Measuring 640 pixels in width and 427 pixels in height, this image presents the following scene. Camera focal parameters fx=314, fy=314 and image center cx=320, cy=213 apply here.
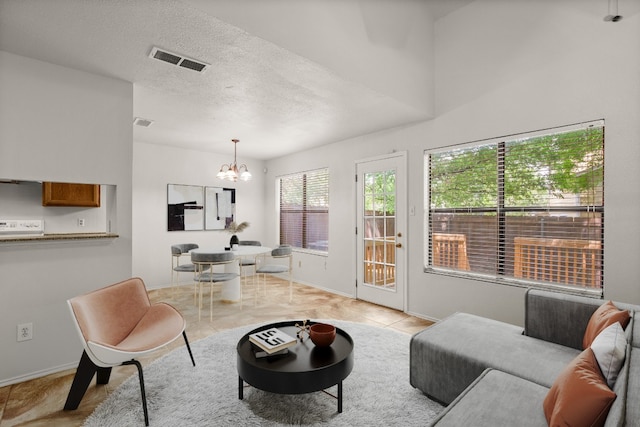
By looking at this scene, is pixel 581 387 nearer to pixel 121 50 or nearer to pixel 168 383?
pixel 168 383

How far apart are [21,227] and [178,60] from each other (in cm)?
207

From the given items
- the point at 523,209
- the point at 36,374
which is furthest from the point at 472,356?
the point at 36,374

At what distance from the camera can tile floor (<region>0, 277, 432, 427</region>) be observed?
205 cm

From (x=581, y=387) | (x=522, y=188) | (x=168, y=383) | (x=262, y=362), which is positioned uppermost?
(x=522, y=188)

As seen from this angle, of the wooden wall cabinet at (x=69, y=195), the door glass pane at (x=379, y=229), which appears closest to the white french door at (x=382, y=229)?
the door glass pane at (x=379, y=229)

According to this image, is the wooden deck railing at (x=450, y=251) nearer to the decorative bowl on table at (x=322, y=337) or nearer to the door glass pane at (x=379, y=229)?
the door glass pane at (x=379, y=229)

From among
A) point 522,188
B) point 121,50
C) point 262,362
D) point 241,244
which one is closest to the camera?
point 262,362

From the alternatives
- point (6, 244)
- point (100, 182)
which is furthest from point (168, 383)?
point (100, 182)

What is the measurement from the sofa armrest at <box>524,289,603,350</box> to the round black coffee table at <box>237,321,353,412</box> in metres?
1.33

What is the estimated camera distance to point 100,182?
2.75 meters

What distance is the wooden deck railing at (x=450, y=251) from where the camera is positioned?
3615mm

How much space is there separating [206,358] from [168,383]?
425mm

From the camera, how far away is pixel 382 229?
4.47 m

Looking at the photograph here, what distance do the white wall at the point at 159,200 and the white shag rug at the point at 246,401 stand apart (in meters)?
3.04
